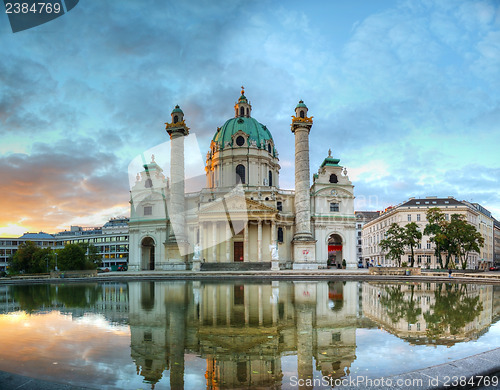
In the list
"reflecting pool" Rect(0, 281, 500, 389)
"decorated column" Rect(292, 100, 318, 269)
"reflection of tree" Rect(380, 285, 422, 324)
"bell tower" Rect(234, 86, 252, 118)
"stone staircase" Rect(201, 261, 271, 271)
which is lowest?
"stone staircase" Rect(201, 261, 271, 271)

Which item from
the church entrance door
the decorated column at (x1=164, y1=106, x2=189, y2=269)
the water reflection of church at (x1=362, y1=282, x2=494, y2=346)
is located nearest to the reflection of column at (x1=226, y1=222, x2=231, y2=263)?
the church entrance door

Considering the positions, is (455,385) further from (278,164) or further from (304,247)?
(278,164)

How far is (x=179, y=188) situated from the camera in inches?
2510

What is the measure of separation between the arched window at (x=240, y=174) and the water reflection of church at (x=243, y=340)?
53.3 metres

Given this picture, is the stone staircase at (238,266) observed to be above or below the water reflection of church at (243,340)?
below

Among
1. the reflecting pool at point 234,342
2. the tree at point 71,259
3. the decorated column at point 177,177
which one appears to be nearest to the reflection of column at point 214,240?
the decorated column at point 177,177

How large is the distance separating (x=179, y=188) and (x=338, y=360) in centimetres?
5673

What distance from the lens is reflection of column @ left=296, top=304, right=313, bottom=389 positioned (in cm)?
806

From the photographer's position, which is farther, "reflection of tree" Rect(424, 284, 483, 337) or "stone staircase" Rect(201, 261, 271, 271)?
"stone staircase" Rect(201, 261, 271, 271)

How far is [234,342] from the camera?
1062cm

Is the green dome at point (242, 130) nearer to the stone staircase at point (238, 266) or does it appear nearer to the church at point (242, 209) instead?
the church at point (242, 209)

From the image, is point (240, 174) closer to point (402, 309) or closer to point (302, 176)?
point (302, 176)

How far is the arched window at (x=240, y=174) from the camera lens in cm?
7100

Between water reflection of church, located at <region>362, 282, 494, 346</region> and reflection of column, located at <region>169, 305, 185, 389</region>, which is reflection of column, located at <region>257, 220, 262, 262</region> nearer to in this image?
water reflection of church, located at <region>362, 282, 494, 346</region>
